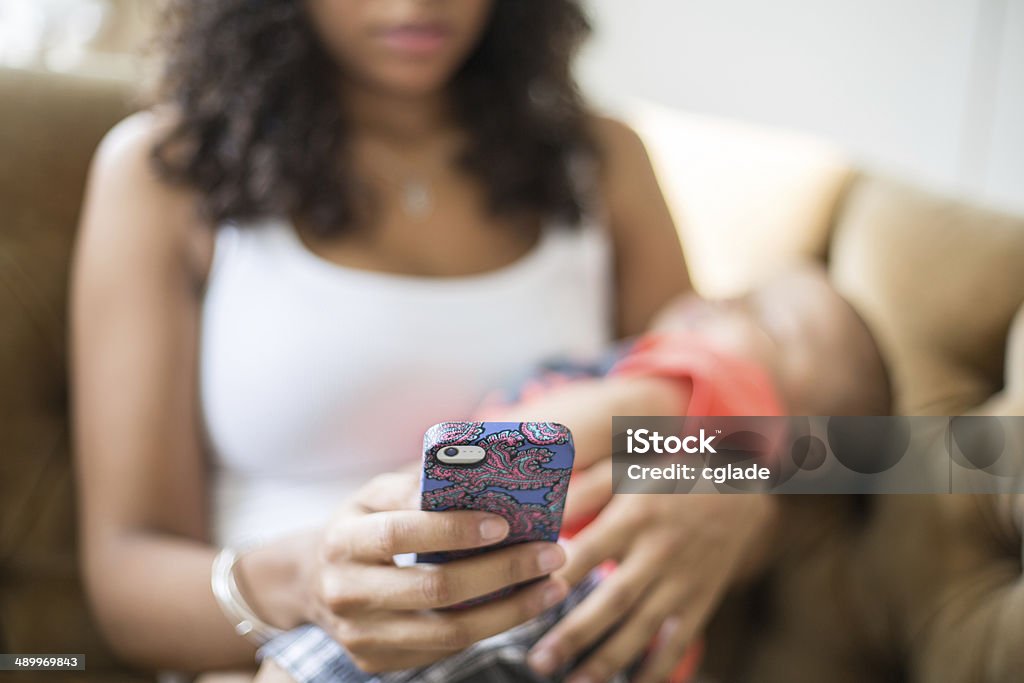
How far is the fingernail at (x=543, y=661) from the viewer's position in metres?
0.56

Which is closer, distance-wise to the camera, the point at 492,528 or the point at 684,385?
the point at 492,528

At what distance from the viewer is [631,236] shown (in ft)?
3.24

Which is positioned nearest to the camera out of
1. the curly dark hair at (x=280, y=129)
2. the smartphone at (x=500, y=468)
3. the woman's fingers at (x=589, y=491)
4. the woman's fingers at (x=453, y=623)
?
the smartphone at (x=500, y=468)

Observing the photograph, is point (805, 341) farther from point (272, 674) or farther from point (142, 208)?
point (142, 208)

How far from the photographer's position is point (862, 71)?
1.50 meters

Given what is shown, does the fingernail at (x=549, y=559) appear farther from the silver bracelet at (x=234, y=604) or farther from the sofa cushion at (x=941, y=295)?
the sofa cushion at (x=941, y=295)

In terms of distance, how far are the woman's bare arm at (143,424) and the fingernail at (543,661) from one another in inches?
9.2

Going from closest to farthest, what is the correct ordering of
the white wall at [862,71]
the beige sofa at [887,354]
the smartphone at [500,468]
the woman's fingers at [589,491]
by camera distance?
the smartphone at [500,468] → the woman's fingers at [589,491] → the beige sofa at [887,354] → the white wall at [862,71]

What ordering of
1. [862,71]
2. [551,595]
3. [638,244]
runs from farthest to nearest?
1. [862,71]
2. [638,244]
3. [551,595]

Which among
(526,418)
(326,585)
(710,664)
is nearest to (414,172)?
(526,418)

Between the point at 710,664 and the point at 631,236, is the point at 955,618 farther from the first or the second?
the point at 631,236

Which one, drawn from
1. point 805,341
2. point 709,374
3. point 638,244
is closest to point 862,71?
point 638,244

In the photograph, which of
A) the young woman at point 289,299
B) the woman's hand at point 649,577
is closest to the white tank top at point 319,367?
the young woman at point 289,299

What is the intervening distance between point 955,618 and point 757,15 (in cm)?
139
